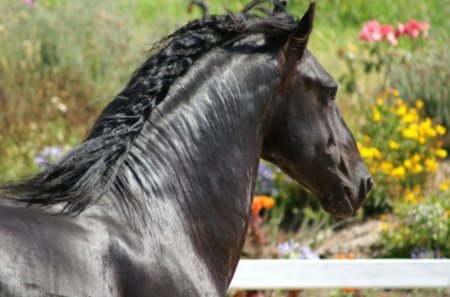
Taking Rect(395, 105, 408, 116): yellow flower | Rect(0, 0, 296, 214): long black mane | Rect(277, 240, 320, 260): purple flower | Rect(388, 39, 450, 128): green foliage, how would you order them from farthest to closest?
Rect(388, 39, 450, 128): green foliage → Rect(395, 105, 408, 116): yellow flower → Rect(277, 240, 320, 260): purple flower → Rect(0, 0, 296, 214): long black mane

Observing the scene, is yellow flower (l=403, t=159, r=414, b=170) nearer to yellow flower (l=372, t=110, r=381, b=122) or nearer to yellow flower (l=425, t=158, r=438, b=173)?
yellow flower (l=425, t=158, r=438, b=173)

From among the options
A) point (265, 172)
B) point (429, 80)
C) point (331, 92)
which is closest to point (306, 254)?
point (265, 172)

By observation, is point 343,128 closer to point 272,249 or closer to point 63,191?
point 63,191

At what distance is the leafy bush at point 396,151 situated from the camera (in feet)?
26.5

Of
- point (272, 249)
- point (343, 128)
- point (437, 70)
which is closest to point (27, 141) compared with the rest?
point (272, 249)

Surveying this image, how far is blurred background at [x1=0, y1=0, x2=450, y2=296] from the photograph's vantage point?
24.1ft

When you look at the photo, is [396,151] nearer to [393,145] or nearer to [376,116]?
[393,145]

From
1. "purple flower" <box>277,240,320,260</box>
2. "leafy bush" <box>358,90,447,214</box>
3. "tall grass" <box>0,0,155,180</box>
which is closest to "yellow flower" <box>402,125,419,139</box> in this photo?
"leafy bush" <box>358,90,447,214</box>

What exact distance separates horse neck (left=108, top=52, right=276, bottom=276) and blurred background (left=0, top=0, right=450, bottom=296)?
2847 mm

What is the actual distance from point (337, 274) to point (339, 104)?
419 centimetres

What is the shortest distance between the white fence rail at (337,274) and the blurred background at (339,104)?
951 mm

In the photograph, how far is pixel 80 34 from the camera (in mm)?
9836

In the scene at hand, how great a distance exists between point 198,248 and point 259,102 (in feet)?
1.75

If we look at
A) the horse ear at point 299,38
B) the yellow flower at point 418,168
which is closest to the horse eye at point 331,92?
the horse ear at point 299,38
